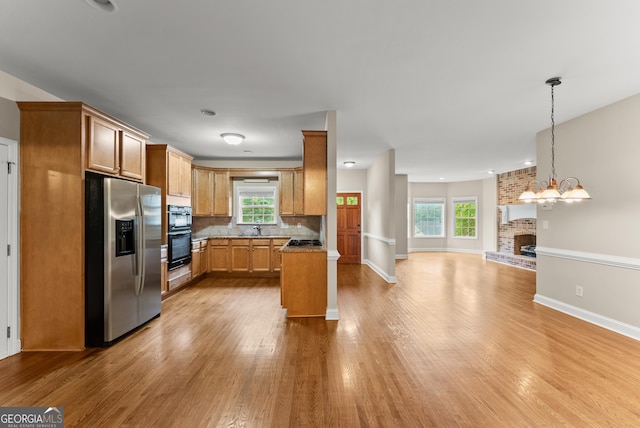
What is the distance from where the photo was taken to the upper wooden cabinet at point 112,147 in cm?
294

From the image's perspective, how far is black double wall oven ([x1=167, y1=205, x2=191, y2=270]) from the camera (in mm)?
4762

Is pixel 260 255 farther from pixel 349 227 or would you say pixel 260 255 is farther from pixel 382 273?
pixel 349 227

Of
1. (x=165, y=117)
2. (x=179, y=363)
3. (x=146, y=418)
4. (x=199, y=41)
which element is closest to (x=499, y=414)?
(x=146, y=418)

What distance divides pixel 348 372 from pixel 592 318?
345 cm

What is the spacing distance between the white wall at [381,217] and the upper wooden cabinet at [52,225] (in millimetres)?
4959

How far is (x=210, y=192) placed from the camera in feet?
21.1

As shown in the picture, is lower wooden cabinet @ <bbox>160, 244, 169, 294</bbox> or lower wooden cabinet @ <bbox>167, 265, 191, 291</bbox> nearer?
lower wooden cabinet @ <bbox>160, 244, 169, 294</bbox>

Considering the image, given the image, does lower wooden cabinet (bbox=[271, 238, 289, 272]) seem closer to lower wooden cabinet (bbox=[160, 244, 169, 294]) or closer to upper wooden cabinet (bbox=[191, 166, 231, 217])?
upper wooden cabinet (bbox=[191, 166, 231, 217])

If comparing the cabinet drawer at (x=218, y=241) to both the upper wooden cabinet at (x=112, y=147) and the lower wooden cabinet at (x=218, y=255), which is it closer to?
the lower wooden cabinet at (x=218, y=255)

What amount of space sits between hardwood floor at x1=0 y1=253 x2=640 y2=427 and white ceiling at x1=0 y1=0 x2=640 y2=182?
2.75 meters

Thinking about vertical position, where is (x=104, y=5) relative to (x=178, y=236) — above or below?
above

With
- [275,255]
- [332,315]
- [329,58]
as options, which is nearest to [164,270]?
[275,255]

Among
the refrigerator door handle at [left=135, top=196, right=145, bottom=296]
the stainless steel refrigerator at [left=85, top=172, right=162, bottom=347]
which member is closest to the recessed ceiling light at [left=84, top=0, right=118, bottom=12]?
the stainless steel refrigerator at [left=85, top=172, right=162, bottom=347]

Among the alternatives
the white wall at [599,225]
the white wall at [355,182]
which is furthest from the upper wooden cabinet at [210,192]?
the white wall at [599,225]
